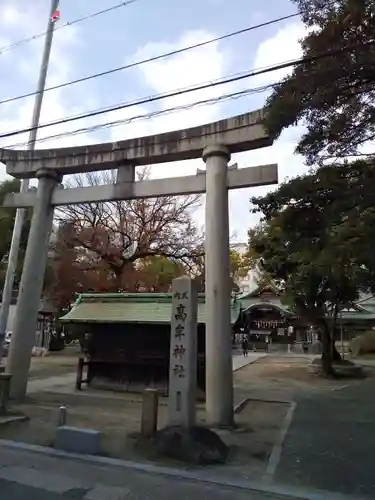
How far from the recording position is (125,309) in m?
14.1

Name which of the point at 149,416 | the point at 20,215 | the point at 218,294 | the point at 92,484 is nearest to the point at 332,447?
the point at 149,416

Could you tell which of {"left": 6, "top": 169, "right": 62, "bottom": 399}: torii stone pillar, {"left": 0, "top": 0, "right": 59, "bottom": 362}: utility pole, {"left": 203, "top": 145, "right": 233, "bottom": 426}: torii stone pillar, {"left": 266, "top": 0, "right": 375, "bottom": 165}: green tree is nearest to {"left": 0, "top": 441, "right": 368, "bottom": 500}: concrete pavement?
{"left": 203, "top": 145, "right": 233, "bottom": 426}: torii stone pillar

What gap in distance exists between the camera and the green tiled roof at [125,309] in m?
13.3

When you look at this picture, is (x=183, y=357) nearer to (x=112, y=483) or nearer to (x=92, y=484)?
(x=112, y=483)

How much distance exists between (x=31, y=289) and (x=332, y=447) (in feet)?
25.8

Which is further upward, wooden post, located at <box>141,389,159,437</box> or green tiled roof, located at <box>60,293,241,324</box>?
green tiled roof, located at <box>60,293,241,324</box>

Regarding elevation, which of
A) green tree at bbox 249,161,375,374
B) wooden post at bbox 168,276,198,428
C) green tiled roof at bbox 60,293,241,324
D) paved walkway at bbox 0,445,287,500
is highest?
green tree at bbox 249,161,375,374

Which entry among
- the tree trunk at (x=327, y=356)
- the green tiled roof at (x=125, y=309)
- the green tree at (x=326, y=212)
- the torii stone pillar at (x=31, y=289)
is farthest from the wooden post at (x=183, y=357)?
the tree trunk at (x=327, y=356)

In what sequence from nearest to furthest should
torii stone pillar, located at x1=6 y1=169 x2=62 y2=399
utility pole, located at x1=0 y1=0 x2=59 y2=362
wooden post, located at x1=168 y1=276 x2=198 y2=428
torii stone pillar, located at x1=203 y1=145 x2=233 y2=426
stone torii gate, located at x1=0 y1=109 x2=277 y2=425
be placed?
wooden post, located at x1=168 y1=276 x2=198 y2=428, torii stone pillar, located at x1=203 y1=145 x2=233 y2=426, stone torii gate, located at x1=0 y1=109 x2=277 y2=425, torii stone pillar, located at x1=6 y1=169 x2=62 y2=399, utility pole, located at x1=0 y1=0 x2=59 y2=362

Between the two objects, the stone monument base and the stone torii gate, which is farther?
the stone torii gate

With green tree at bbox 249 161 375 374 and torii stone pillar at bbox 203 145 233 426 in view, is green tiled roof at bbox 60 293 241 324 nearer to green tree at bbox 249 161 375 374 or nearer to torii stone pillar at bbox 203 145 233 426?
torii stone pillar at bbox 203 145 233 426

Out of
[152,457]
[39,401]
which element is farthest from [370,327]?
[152,457]

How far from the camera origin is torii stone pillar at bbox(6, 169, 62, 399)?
35.6ft

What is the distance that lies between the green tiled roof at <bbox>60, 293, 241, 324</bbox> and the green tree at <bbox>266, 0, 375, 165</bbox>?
260 inches
